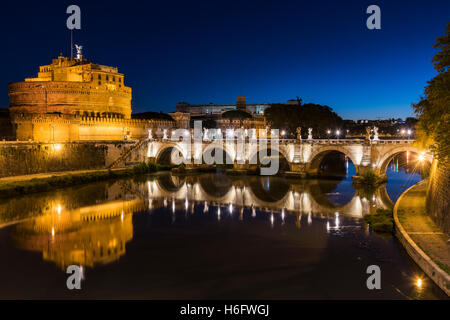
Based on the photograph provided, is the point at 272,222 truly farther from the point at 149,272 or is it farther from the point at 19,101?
the point at 19,101

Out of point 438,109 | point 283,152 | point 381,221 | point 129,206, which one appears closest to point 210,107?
point 283,152

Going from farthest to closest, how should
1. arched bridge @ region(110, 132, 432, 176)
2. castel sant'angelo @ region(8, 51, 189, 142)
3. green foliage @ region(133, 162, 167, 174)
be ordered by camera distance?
1. castel sant'angelo @ region(8, 51, 189, 142)
2. green foliage @ region(133, 162, 167, 174)
3. arched bridge @ region(110, 132, 432, 176)

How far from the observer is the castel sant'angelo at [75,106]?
45.0 m

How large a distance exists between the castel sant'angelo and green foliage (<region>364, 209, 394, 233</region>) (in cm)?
3789

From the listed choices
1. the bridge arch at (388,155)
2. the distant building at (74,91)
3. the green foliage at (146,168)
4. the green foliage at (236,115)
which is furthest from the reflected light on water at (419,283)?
the green foliage at (236,115)

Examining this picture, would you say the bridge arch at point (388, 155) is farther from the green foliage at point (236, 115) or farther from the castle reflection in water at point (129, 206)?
the green foliage at point (236, 115)

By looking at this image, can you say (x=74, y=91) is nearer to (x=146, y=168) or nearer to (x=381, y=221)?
(x=146, y=168)

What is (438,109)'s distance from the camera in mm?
15953

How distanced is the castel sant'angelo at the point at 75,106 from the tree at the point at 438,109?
130 ft

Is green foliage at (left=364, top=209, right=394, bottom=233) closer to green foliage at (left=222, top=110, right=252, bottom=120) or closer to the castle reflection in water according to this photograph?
the castle reflection in water

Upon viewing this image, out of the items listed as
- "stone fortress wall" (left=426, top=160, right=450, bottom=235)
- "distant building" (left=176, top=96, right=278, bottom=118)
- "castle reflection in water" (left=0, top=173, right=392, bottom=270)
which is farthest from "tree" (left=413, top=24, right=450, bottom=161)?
"distant building" (left=176, top=96, right=278, bottom=118)

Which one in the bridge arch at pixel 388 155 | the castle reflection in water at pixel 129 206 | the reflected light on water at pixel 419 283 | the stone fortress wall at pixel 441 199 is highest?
the bridge arch at pixel 388 155

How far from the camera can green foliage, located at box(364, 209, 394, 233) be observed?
1759cm

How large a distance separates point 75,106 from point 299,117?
100 ft
